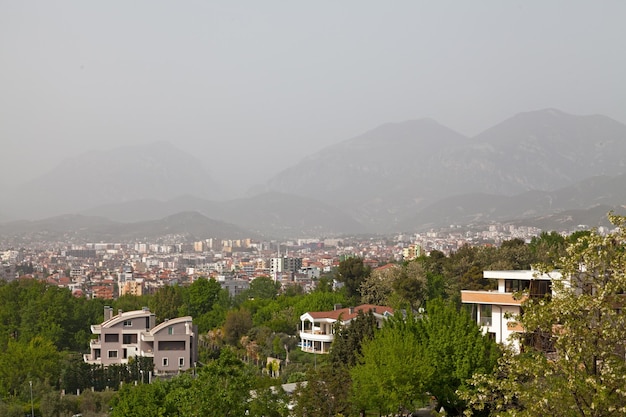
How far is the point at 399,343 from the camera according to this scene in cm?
2372

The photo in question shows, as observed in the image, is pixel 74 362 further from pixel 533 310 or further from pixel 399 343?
pixel 533 310

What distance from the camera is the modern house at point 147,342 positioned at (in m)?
43.6

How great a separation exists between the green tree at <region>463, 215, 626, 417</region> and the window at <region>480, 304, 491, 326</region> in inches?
727

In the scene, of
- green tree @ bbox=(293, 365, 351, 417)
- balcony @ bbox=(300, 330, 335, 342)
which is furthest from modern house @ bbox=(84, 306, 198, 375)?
green tree @ bbox=(293, 365, 351, 417)

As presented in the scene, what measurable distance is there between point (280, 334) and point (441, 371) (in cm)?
2088

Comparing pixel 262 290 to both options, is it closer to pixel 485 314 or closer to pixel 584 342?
pixel 485 314

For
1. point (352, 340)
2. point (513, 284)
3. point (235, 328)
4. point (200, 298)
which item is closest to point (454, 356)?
point (513, 284)

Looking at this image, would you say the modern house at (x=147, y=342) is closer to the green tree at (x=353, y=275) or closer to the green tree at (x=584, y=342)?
the green tree at (x=353, y=275)

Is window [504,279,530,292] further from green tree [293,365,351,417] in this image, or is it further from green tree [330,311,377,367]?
green tree [293,365,351,417]

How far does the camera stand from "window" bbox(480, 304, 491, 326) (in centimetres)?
3039

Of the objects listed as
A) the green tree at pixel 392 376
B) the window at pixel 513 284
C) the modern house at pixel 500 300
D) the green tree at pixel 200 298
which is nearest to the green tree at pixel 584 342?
the green tree at pixel 392 376

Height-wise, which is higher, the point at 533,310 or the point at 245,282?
the point at 533,310

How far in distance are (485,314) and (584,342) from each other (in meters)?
19.7

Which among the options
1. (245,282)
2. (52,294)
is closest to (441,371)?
(52,294)
